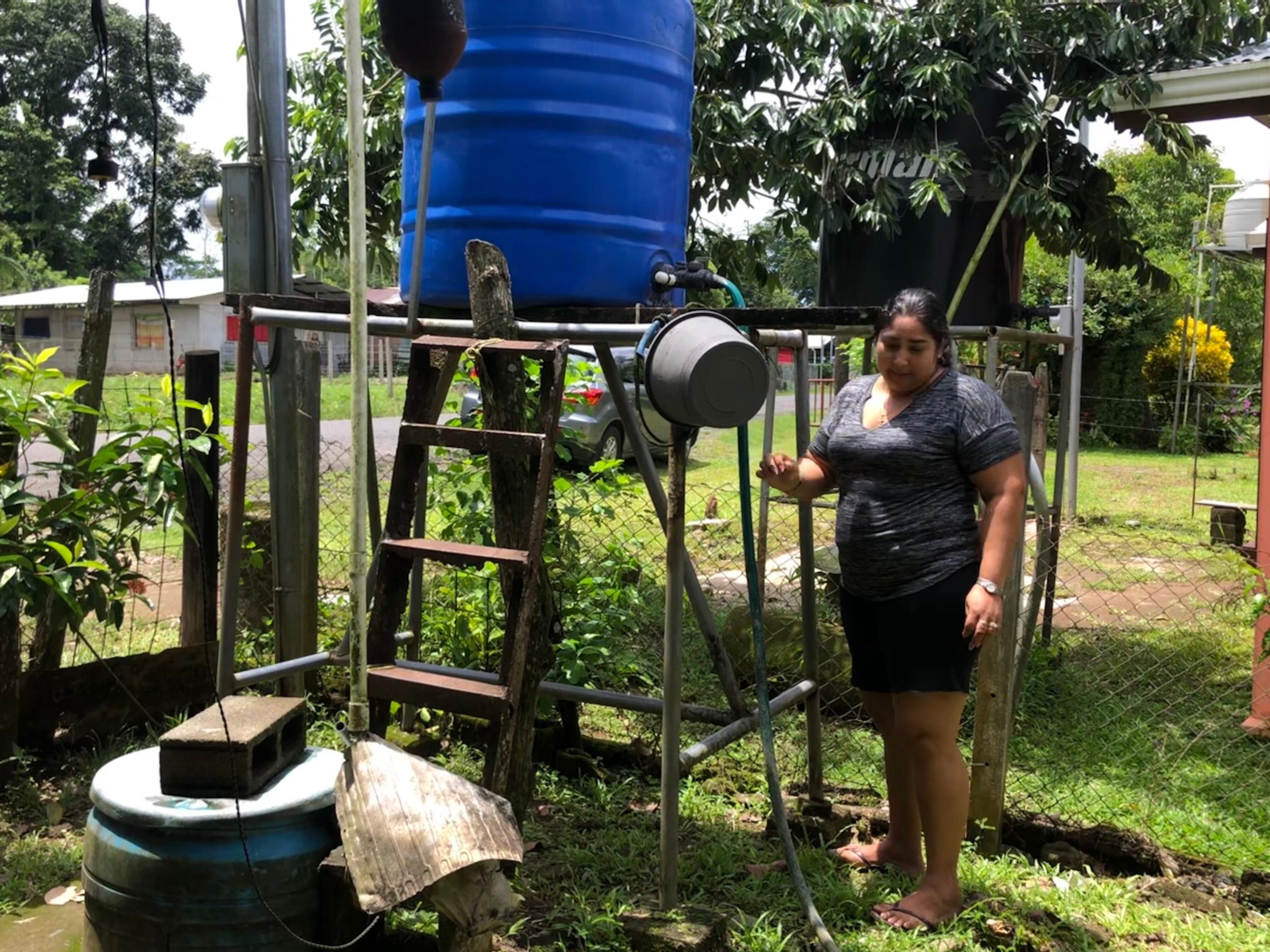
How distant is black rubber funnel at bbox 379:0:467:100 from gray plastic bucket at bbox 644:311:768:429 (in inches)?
29.5

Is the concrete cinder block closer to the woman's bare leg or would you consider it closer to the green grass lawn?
the woman's bare leg

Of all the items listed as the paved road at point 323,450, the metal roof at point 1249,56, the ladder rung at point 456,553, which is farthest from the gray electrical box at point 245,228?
the metal roof at point 1249,56

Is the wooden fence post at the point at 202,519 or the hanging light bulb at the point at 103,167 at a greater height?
the hanging light bulb at the point at 103,167

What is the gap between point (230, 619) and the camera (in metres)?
3.30

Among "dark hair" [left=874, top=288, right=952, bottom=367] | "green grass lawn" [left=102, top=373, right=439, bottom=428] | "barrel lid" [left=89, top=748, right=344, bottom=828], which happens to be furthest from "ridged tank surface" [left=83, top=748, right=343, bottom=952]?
"green grass lawn" [left=102, top=373, right=439, bottom=428]

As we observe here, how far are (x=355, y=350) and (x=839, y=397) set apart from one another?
1455mm

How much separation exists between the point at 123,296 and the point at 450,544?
35594 mm

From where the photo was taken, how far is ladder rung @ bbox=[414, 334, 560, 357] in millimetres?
2520

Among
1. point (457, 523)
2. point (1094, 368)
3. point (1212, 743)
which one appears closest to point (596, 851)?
point (457, 523)

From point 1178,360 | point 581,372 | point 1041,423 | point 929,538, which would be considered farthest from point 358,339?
point 1178,360

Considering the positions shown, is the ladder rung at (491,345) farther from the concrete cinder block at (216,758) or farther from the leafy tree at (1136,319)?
the leafy tree at (1136,319)

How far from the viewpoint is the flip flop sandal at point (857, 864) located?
3.04m

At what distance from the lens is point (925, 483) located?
2631 millimetres

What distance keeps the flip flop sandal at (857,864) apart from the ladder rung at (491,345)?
5.43 ft
